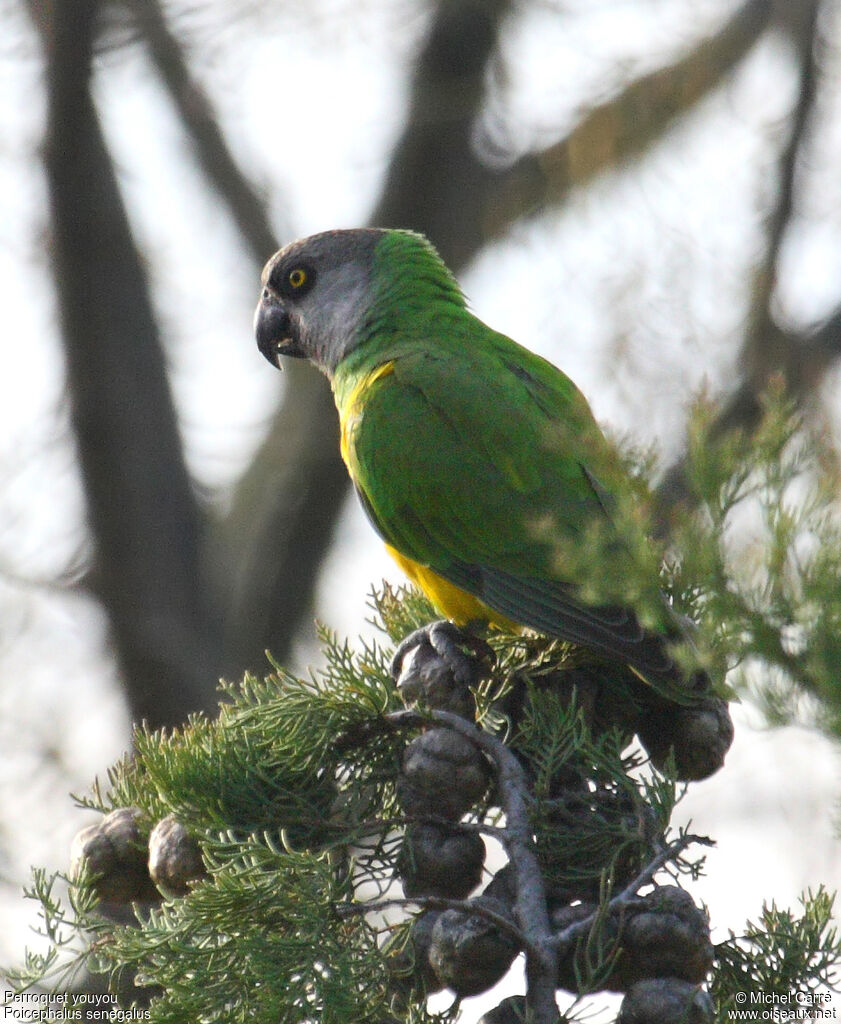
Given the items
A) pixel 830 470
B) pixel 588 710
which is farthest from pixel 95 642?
pixel 830 470

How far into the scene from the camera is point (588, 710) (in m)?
2.82

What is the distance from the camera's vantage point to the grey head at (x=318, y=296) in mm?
4914

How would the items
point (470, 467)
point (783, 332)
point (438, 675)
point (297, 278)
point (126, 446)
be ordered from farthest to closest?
point (126, 446) → point (783, 332) → point (297, 278) → point (470, 467) → point (438, 675)

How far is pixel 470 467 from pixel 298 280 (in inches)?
70.5

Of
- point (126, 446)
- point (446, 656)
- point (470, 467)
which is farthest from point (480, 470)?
point (126, 446)

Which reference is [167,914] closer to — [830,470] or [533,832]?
[533,832]

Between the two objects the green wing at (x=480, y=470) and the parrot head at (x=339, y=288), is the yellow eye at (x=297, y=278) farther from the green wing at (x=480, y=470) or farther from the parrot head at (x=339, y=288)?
the green wing at (x=480, y=470)

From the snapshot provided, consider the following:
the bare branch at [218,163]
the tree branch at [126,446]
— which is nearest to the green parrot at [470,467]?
the tree branch at [126,446]

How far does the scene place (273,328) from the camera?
5.35 metres

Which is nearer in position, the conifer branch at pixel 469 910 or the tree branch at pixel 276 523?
the conifer branch at pixel 469 910

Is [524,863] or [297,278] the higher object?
[297,278]

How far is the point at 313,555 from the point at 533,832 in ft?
19.4

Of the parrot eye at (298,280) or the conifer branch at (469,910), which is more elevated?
the parrot eye at (298,280)

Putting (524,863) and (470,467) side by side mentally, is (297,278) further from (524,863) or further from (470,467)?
(524,863)
